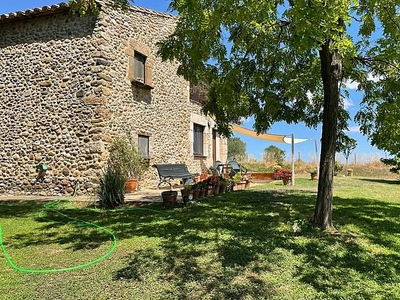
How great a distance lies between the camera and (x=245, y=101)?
6.93 metres

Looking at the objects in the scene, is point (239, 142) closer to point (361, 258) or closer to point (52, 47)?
point (52, 47)

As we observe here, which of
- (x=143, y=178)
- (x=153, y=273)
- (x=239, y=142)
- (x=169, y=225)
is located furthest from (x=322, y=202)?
(x=239, y=142)

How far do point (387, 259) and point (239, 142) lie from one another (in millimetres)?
29967

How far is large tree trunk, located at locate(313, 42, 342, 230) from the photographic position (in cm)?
501

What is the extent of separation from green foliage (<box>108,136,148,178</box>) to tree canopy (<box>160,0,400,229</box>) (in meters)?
3.91

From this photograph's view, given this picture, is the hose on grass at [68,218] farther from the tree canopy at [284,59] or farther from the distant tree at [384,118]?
the distant tree at [384,118]

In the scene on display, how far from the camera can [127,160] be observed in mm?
10156

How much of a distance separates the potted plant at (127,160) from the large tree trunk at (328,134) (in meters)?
6.22

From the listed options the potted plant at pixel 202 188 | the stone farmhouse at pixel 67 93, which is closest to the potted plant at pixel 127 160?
the stone farmhouse at pixel 67 93

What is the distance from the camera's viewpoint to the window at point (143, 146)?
11.4 meters

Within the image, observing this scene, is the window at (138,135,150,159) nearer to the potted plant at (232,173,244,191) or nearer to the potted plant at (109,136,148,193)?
the potted plant at (109,136,148,193)

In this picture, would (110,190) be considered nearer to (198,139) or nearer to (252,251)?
(252,251)

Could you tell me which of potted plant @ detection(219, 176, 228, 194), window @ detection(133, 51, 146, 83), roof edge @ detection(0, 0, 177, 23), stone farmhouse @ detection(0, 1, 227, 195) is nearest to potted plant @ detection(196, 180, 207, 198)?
potted plant @ detection(219, 176, 228, 194)

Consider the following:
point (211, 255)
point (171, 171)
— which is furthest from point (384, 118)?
point (171, 171)
